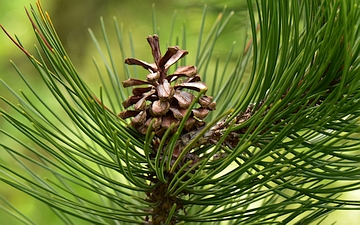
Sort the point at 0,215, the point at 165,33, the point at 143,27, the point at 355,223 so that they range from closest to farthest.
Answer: the point at 0,215
the point at 355,223
the point at 165,33
the point at 143,27

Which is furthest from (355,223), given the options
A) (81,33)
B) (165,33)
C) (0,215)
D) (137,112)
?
(81,33)

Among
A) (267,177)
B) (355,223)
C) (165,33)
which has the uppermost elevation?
(165,33)

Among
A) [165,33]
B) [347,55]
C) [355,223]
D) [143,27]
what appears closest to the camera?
[347,55]

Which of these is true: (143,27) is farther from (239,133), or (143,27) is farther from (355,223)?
(239,133)

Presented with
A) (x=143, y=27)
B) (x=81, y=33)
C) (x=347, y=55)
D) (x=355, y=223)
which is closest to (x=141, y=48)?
(x=143, y=27)

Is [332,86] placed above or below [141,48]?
below

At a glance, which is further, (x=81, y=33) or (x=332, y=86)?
(x=81, y=33)
